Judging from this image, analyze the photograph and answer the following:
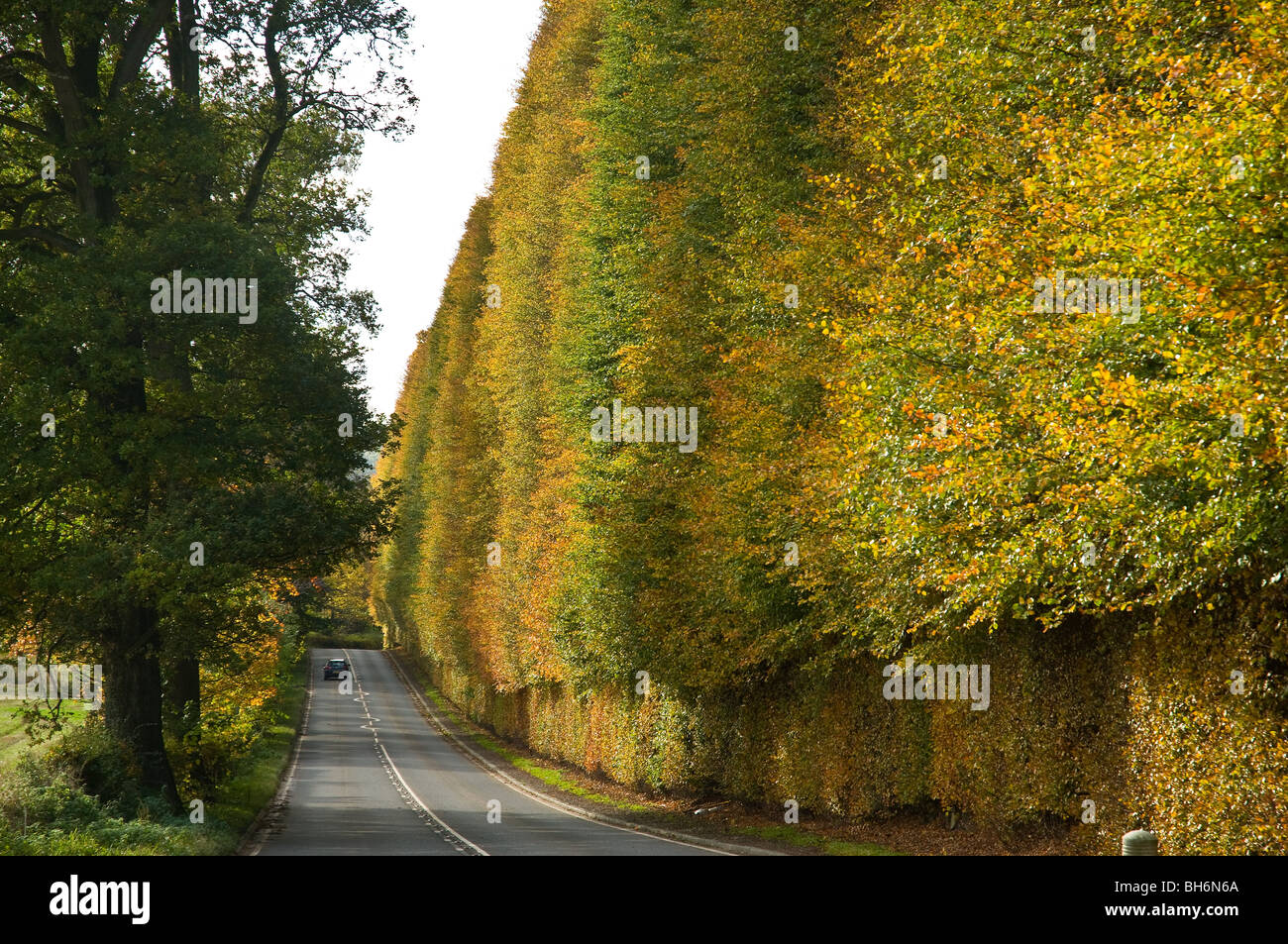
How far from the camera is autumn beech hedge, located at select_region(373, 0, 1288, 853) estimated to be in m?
10.2

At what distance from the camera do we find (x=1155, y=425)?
10.1 meters

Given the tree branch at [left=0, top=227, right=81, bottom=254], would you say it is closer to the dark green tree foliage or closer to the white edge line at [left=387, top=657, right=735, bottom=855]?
the dark green tree foliage

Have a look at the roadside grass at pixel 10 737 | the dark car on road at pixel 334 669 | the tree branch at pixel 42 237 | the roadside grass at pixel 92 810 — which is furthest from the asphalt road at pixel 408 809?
the dark car on road at pixel 334 669

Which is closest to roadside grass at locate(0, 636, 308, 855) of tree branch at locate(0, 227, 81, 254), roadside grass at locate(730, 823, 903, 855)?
tree branch at locate(0, 227, 81, 254)

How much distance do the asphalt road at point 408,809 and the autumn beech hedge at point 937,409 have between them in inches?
154

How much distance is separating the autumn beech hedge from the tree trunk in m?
10.2

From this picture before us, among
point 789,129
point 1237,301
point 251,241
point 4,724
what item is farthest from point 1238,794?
point 4,724

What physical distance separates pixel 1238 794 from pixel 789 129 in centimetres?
1743

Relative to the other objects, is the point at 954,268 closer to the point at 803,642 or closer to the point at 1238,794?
the point at 1238,794

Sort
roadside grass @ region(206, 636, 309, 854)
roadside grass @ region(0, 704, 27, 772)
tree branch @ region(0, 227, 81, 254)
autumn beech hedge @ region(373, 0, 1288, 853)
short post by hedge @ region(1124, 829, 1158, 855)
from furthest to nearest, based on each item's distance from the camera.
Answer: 1. roadside grass @ region(206, 636, 309, 854)
2. tree branch @ region(0, 227, 81, 254)
3. roadside grass @ region(0, 704, 27, 772)
4. autumn beech hedge @ region(373, 0, 1288, 853)
5. short post by hedge @ region(1124, 829, 1158, 855)

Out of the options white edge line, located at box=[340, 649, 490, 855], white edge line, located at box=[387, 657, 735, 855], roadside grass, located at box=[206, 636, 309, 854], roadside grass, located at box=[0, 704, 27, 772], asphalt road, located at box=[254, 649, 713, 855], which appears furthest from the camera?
A: roadside grass, located at box=[206, 636, 309, 854]

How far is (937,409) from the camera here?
13836mm

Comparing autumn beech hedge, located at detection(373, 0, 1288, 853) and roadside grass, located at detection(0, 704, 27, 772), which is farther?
roadside grass, located at detection(0, 704, 27, 772)

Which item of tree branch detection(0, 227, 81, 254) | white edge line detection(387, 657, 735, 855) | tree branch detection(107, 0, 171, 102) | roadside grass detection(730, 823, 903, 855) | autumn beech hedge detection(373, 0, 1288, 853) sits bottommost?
white edge line detection(387, 657, 735, 855)
